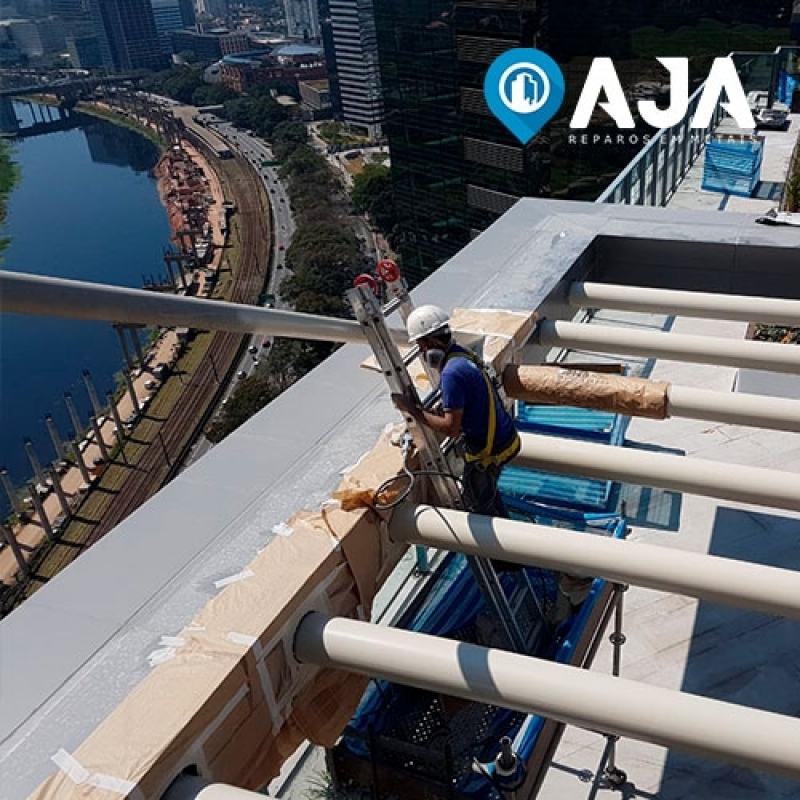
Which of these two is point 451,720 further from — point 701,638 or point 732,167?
point 732,167

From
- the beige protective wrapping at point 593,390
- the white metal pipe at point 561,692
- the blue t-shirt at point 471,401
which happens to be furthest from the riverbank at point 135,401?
the white metal pipe at point 561,692

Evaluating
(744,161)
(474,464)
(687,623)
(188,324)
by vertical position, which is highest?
(188,324)

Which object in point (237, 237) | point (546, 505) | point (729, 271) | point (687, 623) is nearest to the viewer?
point (687, 623)

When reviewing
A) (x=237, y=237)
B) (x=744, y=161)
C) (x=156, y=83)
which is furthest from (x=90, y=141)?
(x=744, y=161)

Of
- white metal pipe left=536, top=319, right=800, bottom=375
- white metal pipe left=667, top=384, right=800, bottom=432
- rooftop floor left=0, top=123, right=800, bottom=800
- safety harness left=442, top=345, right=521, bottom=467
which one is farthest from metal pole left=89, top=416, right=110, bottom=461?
white metal pipe left=667, top=384, right=800, bottom=432

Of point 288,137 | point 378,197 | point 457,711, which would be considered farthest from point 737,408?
point 288,137

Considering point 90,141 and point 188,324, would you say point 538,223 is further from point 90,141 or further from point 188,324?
point 90,141
